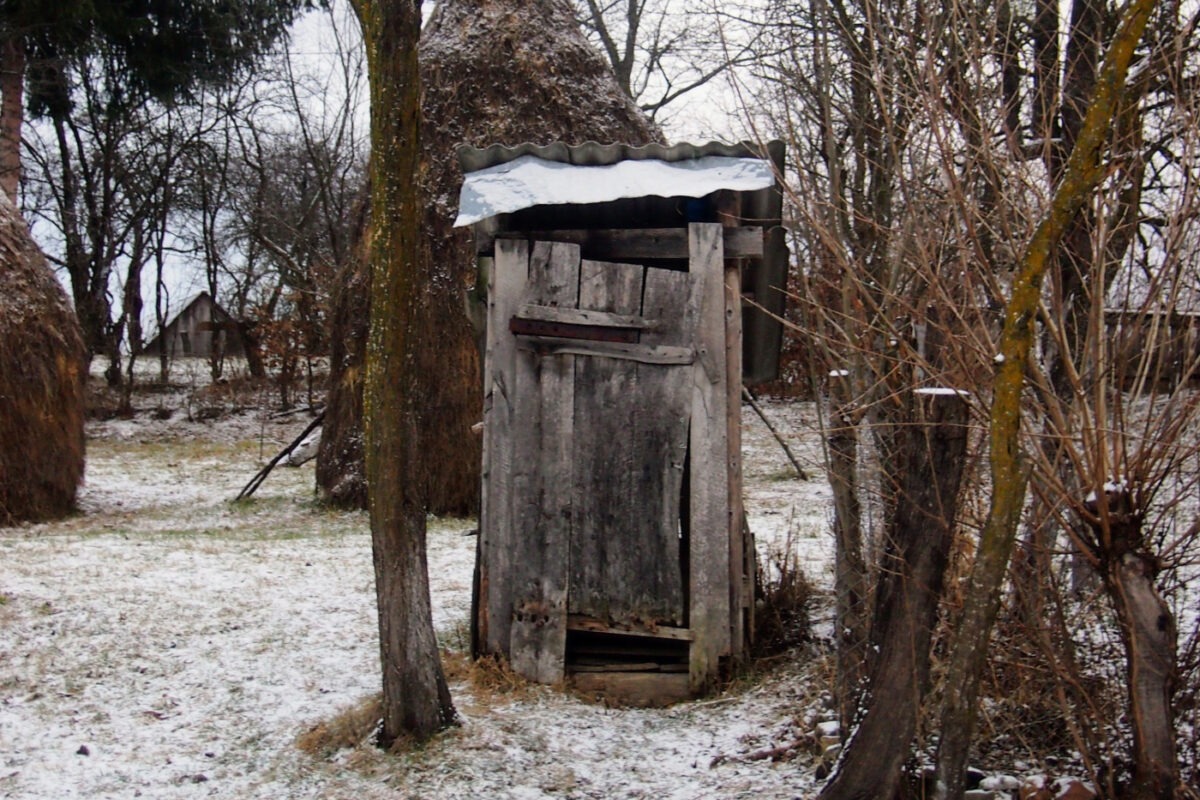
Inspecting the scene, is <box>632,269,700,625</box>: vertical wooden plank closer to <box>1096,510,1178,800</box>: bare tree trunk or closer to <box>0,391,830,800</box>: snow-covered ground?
<box>0,391,830,800</box>: snow-covered ground

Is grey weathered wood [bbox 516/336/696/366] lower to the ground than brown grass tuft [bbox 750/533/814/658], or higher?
higher

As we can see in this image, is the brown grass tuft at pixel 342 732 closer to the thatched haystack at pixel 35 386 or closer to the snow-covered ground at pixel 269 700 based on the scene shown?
the snow-covered ground at pixel 269 700

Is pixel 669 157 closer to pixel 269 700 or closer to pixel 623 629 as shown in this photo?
pixel 623 629

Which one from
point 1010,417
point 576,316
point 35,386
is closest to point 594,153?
point 576,316

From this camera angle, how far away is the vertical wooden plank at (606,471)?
5.37m

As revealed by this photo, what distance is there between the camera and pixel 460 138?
1113 cm

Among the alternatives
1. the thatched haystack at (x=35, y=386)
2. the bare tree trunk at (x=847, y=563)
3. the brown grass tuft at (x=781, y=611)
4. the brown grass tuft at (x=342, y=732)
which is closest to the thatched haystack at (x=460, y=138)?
the thatched haystack at (x=35, y=386)

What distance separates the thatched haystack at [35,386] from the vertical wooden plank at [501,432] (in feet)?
22.2

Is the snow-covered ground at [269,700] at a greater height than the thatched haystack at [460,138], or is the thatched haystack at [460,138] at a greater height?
the thatched haystack at [460,138]

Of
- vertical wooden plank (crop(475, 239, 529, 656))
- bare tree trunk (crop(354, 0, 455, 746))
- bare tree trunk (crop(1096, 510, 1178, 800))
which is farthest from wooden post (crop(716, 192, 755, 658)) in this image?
bare tree trunk (crop(1096, 510, 1178, 800))

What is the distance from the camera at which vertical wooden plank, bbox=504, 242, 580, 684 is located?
535 cm

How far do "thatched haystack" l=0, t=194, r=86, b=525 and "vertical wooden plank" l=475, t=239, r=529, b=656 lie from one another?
22.2 feet

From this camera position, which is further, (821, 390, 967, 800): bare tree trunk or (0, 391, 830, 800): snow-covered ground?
(0, 391, 830, 800): snow-covered ground

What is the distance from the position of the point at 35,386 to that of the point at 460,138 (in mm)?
4837
